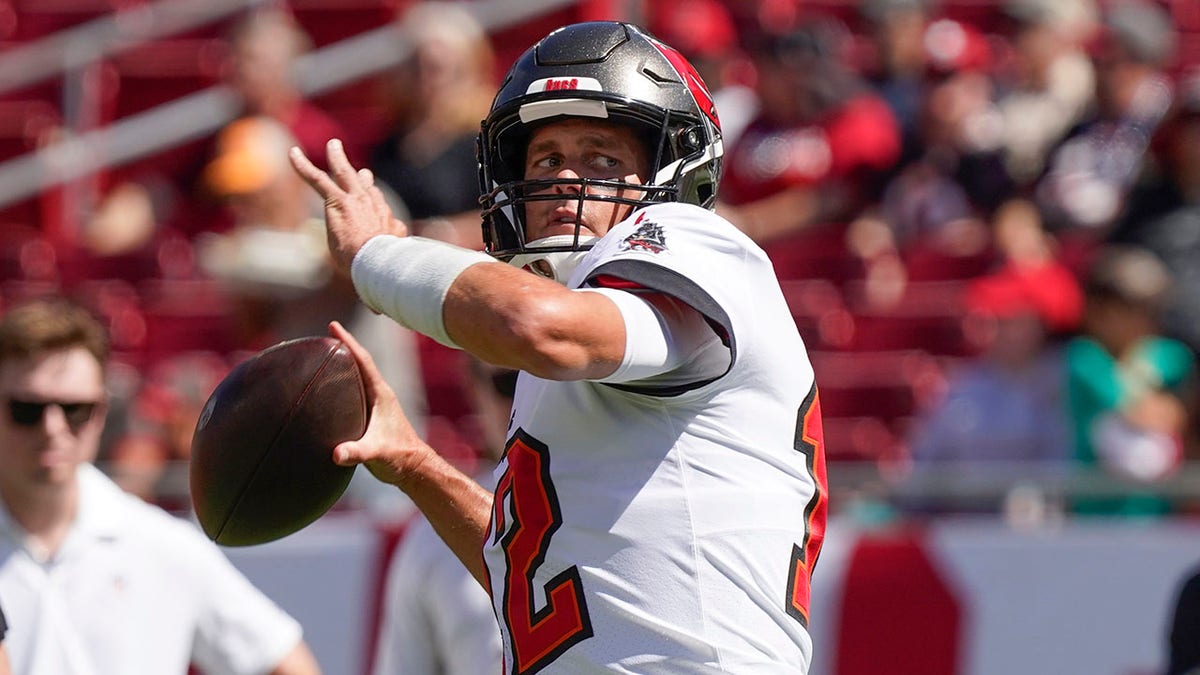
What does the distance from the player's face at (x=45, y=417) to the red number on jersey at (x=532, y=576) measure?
1862 mm

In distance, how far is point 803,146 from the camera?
316 inches

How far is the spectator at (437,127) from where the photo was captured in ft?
23.6

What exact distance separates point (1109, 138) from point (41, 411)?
4.85 meters

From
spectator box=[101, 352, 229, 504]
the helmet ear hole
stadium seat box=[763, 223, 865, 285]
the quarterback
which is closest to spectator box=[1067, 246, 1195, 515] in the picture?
stadium seat box=[763, 223, 865, 285]

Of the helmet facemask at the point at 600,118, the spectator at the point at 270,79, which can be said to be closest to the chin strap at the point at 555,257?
the helmet facemask at the point at 600,118

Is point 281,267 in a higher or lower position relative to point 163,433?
higher

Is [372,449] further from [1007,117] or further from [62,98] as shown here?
[62,98]

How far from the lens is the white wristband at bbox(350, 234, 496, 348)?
267 centimetres

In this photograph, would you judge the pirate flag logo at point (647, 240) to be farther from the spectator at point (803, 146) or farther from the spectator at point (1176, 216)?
the spectator at point (803, 146)

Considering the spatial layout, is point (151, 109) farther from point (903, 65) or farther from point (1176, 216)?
point (1176, 216)

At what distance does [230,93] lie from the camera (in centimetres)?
930


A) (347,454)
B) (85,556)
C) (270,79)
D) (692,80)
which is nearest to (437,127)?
(270,79)

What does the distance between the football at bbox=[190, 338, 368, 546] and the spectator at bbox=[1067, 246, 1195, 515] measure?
3534mm

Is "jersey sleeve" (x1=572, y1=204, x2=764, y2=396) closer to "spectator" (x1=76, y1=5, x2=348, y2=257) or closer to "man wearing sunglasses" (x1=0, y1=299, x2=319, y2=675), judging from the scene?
"man wearing sunglasses" (x1=0, y1=299, x2=319, y2=675)
